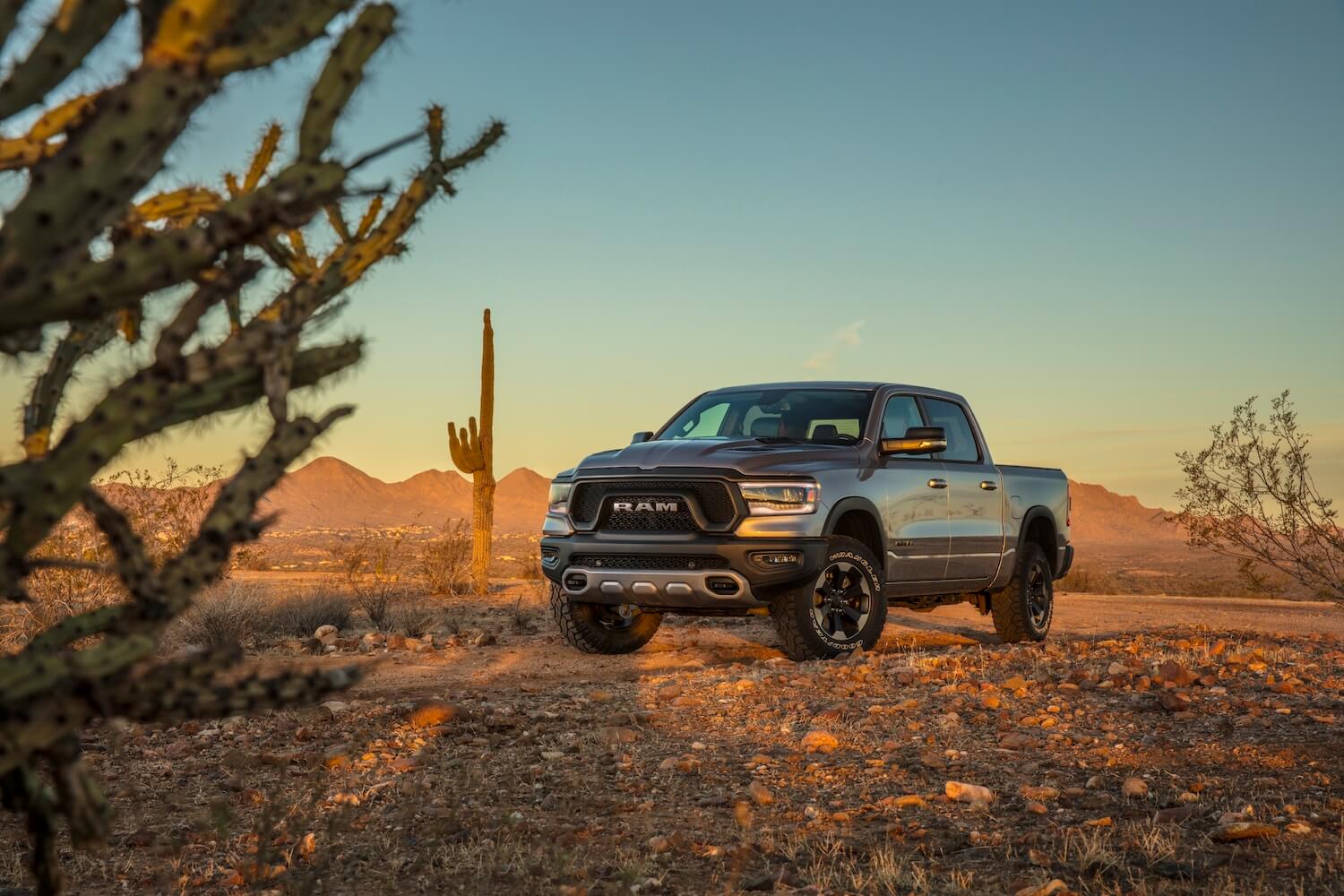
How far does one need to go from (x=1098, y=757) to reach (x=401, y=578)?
17.7 meters

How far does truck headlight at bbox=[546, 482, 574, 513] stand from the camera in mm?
10086

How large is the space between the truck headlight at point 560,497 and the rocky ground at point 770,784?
1.50m

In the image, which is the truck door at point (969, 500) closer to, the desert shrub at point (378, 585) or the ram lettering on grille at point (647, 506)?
the ram lettering on grille at point (647, 506)

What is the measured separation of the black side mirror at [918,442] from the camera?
9.95 m

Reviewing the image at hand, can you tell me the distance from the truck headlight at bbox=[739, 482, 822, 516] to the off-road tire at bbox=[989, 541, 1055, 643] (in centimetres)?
345

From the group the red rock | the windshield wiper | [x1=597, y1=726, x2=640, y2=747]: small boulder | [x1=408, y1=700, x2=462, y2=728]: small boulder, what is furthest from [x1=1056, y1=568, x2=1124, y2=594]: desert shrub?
the red rock

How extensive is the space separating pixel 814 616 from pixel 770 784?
147 inches

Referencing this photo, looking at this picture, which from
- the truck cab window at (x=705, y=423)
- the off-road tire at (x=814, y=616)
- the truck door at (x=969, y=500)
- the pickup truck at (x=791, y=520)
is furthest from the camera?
the truck door at (x=969, y=500)

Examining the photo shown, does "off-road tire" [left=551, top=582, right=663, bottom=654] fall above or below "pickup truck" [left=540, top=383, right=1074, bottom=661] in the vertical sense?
below

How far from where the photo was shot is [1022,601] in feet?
39.1

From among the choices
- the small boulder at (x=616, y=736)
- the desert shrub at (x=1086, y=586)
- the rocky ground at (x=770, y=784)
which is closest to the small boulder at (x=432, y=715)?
the rocky ground at (x=770, y=784)

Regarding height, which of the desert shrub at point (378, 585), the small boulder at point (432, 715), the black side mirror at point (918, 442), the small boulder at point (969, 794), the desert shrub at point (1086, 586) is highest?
the black side mirror at point (918, 442)

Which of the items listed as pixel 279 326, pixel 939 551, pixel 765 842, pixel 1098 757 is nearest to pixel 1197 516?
pixel 939 551

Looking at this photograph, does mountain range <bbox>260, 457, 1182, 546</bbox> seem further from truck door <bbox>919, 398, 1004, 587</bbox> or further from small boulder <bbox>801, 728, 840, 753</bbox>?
small boulder <bbox>801, 728, 840, 753</bbox>
